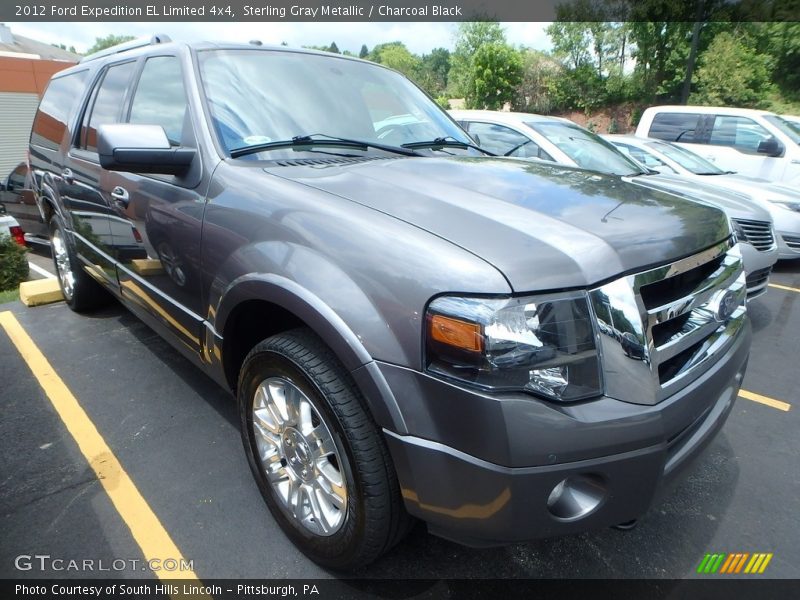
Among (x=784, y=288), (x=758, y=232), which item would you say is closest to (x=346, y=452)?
(x=758, y=232)

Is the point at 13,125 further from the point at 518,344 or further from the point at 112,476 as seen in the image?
the point at 518,344

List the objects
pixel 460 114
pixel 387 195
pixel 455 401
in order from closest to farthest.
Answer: pixel 455 401, pixel 387 195, pixel 460 114

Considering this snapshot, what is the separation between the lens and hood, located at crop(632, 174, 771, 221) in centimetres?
479

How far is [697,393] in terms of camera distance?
5.38 feet

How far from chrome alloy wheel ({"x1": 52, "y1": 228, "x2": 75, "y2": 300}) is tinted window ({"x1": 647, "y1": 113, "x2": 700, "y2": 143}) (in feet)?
31.5

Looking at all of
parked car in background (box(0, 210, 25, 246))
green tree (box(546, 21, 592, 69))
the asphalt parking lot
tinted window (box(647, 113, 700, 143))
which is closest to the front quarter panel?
the asphalt parking lot

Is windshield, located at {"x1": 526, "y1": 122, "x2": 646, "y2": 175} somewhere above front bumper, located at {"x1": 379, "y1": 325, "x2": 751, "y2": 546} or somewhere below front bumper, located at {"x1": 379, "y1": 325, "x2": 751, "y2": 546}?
above

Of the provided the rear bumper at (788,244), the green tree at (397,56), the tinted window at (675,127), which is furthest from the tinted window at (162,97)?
the green tree at (397,56)

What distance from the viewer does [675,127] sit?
9.46m

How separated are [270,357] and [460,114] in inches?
206

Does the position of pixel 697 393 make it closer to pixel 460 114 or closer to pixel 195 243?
pixel 195 243

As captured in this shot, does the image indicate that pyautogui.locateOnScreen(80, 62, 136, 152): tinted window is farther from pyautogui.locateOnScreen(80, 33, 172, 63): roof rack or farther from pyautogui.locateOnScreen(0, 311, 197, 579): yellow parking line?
pyautogui.locateOnScreen(0, 311, 197, 579): yellow parking line

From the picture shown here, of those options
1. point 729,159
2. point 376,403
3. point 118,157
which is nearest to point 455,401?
point 376,403

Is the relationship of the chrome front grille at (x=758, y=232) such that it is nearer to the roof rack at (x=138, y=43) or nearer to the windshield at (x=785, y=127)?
the roof rack at (x=138, y=43)
